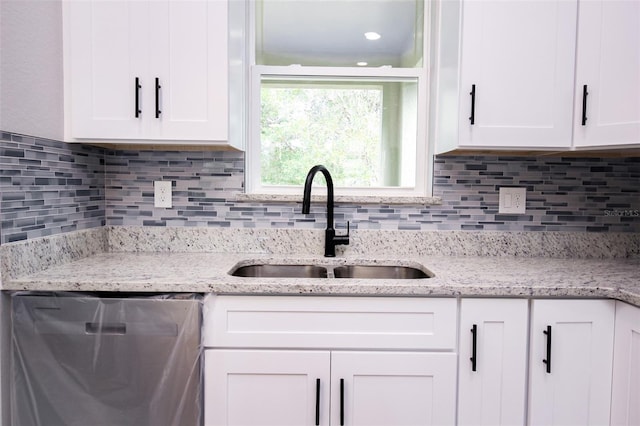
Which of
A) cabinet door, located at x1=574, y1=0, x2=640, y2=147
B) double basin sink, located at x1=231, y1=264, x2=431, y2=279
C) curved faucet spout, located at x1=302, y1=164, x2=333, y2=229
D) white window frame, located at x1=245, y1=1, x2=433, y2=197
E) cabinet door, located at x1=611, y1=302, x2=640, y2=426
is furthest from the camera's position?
white window frame, located at x1=245, y1=1, x2=433, y2=197

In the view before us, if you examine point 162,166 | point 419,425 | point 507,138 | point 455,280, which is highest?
point 507,138

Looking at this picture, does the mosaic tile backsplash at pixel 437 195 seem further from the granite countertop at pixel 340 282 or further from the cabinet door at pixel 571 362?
the cabinet door at pixel 571 362

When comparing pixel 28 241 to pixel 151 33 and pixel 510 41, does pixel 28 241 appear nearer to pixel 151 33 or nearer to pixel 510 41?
pixel 151 33

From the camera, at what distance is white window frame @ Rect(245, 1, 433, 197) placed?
68.7 inches

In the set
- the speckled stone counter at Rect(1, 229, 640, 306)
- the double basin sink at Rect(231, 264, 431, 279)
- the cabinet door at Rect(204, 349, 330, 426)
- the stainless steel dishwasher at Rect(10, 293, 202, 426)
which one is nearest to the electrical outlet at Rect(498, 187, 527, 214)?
the speckled stone counter at Rect(1, 229, 640, 306)

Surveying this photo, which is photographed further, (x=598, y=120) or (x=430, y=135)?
(x=430, y=135)

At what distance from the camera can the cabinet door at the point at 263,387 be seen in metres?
1.19

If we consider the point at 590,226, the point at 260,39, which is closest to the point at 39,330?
the point at 260,39

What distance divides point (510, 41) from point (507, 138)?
0.36m

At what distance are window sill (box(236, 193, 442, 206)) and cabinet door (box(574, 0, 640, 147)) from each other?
62cm

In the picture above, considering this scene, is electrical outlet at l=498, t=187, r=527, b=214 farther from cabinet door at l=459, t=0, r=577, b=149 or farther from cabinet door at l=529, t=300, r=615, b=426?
cabinet door at l=529, t=300, r=615, b=426

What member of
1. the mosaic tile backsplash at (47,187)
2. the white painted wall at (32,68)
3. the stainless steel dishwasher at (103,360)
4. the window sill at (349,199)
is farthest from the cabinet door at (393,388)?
the white painted wall at (32,68)

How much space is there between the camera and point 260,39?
1775 mm

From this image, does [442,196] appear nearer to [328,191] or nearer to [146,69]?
[328,191]
